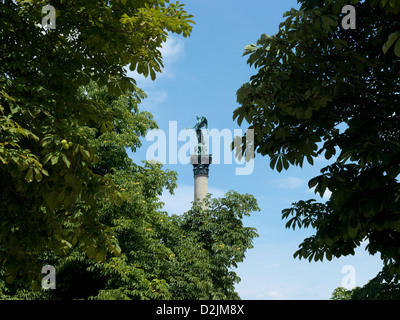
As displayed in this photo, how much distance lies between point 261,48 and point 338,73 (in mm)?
1490

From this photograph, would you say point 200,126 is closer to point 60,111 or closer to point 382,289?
point 382,289

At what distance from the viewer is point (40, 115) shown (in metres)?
8.17

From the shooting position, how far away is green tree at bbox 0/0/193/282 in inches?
311

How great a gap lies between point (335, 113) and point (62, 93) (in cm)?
511

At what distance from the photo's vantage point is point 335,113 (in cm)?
847

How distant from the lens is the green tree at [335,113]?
712 cm

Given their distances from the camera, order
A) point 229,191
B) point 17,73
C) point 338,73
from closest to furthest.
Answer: point 338,73, point 17,73, point 229,191

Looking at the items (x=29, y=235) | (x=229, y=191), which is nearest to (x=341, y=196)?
(x=29, y=235)

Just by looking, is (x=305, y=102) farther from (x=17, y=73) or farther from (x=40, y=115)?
(x=17, y=73)

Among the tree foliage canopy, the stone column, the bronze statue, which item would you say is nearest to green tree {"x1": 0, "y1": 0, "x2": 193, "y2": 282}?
the tree foliage canopy

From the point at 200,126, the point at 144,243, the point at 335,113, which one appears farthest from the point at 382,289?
the point at 200,126

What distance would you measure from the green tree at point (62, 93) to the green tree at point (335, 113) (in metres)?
1.92

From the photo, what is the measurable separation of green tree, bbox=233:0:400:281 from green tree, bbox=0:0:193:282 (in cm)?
192

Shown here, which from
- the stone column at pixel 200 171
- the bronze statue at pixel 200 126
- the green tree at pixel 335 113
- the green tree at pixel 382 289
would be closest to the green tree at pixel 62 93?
the green tree at pixel 335 113
